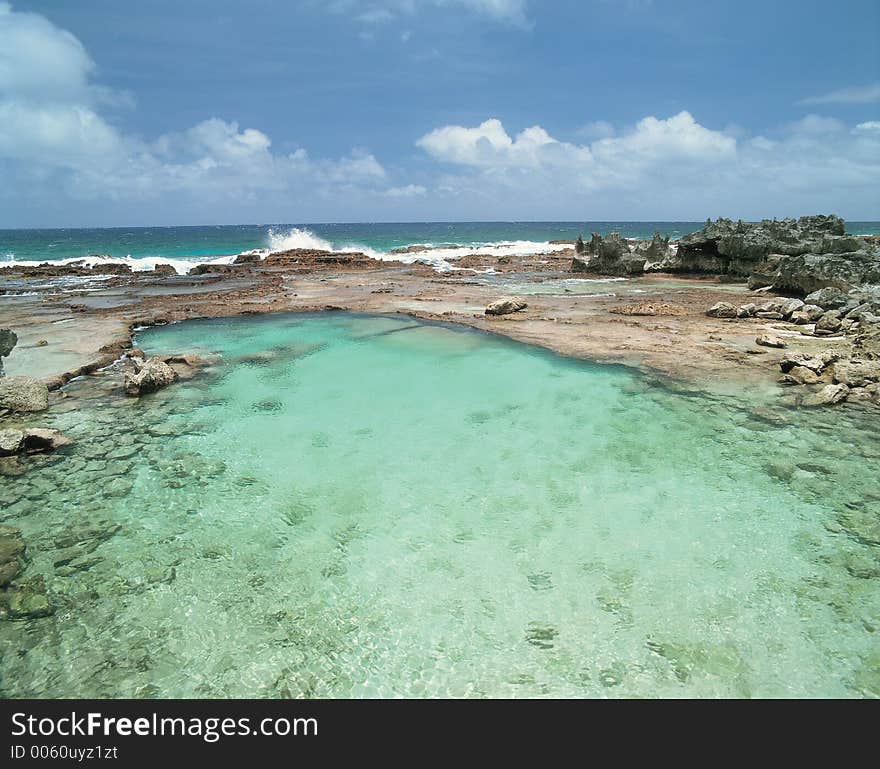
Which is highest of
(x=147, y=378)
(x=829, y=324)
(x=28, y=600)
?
(x=829, y=324)

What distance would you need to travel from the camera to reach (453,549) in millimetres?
5781

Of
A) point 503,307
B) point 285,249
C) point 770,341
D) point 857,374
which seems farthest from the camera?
point 285,249

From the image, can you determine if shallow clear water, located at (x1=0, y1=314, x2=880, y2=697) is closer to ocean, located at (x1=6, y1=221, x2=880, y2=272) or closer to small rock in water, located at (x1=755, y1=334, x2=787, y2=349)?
small rock in water, located at (x1=755, y1=334, x2=787, y2=349)

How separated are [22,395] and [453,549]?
30.7ft

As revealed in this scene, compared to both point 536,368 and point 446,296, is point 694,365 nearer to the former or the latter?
point 536,368

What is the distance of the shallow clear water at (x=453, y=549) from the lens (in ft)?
13.8

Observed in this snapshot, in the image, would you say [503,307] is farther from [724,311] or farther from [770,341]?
[770,341]

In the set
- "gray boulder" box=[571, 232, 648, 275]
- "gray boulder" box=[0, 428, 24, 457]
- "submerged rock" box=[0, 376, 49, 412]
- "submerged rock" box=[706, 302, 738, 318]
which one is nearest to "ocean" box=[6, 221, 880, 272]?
"gray boulder" box=[571, 232, 648, 275]

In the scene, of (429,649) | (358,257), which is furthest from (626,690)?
(358,257)

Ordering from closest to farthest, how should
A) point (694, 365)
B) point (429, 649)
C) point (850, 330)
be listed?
1. point (429, 649)
2. point (694, 365)
3. point (850, 330)

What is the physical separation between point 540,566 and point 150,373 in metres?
9.50

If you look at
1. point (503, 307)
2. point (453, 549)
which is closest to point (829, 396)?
point (453, 549)
